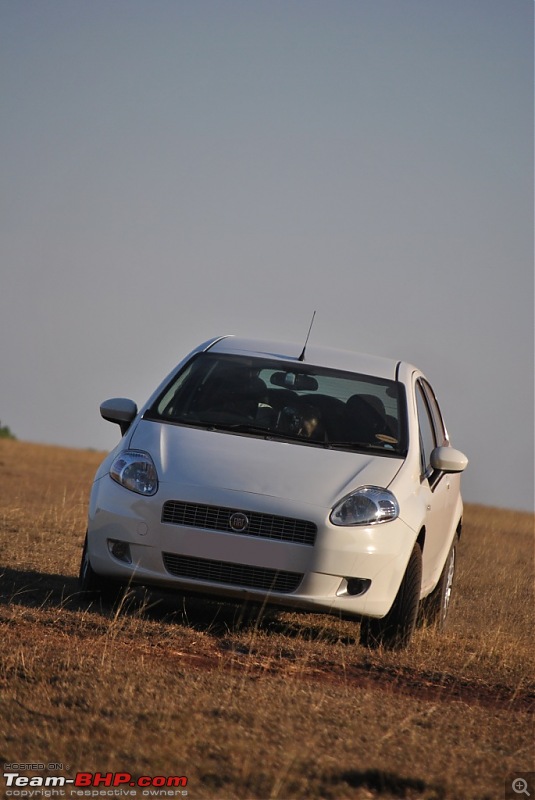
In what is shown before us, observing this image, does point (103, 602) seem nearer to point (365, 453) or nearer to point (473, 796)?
point (365, 453)

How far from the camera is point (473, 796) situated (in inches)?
175

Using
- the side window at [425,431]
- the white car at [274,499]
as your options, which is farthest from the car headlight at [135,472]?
the side window at [425,431]

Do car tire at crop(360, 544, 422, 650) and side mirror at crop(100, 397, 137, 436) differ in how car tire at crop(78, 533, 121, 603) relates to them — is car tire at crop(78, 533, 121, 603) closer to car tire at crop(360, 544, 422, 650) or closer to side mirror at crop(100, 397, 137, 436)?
side mirror at crop(100, 397, 137, 436)

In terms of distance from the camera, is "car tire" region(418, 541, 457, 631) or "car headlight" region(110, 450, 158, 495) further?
"car tire" region(418, 541, 457, 631)

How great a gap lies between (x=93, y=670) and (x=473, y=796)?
6.29 ft

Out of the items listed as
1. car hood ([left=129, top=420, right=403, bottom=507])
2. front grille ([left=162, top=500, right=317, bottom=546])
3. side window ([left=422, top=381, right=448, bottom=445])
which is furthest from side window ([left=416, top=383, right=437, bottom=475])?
front grille ([left=162, top=500, right=317, bottom=546])

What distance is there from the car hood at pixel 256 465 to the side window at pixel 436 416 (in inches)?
73.3

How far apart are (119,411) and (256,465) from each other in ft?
3.98

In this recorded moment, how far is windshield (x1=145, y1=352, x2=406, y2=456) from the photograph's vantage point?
8.03 m

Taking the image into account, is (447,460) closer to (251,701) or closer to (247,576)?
(247,576)

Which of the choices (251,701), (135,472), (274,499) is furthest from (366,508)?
(251,701)

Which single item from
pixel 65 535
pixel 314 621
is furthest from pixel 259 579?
pixel 65 535

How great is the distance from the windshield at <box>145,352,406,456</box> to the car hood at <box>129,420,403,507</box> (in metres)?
0.19

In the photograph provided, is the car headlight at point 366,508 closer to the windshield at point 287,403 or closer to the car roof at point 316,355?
the windshield at point 287,403
